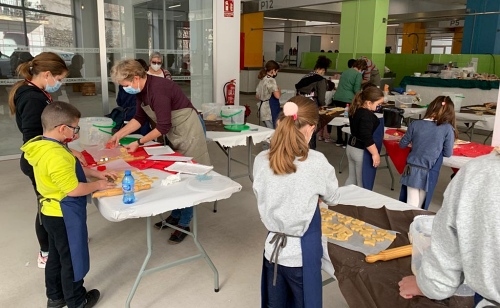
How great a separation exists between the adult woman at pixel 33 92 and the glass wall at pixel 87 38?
3314 mm

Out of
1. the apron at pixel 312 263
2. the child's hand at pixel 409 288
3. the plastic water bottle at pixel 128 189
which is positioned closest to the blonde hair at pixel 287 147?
the apron at pixel 312 263

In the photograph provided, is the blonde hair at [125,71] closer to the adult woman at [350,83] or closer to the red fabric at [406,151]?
the red fabric at [406,151]

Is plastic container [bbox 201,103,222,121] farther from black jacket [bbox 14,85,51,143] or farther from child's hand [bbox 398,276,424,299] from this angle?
child's hand [bbox 398,276,424,299]

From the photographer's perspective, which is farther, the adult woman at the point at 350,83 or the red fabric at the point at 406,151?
the adult woman at the point at 350,83

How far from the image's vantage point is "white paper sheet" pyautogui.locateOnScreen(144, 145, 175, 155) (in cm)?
313

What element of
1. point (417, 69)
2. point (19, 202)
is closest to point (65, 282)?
point (19, 202)

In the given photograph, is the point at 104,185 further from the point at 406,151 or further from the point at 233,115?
the point at 406,151

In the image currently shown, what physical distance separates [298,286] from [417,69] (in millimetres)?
9538

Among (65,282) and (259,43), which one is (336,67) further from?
(65,282)

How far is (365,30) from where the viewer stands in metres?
9.27

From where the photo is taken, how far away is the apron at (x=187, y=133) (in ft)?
10.2

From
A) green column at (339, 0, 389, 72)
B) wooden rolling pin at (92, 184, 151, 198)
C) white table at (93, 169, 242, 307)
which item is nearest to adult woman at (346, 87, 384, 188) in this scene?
white table at (93, 169, 242, 307)

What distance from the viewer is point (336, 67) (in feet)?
34.0

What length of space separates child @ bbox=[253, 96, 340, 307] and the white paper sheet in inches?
60.5
